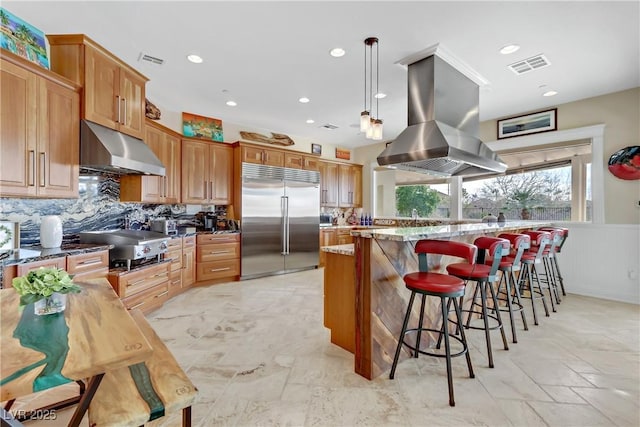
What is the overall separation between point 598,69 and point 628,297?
9.66 ft

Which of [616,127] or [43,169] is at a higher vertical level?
[616,127]

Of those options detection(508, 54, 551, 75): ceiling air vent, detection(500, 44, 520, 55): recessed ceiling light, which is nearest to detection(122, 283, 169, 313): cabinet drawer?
detection(500, 44, 520, 55): recessed ceiling light

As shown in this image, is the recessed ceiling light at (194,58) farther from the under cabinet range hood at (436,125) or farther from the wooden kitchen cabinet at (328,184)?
the wooden kitchen cabinet at (328,184)

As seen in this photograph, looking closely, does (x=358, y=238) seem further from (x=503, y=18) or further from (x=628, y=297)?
(x=628, y=297)

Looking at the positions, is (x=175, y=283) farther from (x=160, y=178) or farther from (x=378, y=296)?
(x=378, y=296)

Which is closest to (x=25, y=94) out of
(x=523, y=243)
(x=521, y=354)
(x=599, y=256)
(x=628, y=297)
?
(x=523, y=243)

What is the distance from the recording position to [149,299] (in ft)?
10.8

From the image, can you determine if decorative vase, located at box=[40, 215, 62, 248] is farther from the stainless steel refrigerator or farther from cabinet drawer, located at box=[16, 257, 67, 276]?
the stainless steel refrigerator

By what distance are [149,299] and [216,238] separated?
1.50 metres

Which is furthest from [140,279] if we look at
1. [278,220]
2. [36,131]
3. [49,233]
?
[278,220]

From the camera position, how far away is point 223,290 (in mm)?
4348

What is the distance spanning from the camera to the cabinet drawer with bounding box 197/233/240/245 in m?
4.49

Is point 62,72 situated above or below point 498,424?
above

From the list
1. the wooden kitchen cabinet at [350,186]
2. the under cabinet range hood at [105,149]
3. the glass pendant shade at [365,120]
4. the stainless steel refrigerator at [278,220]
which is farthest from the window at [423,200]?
the under cabinet range hood at [105,149]
